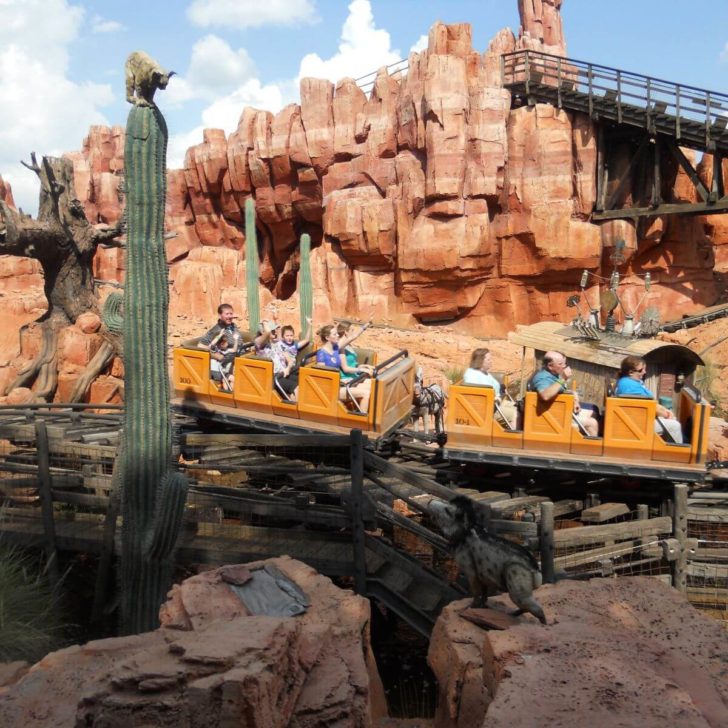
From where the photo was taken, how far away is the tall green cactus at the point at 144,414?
19.3ft

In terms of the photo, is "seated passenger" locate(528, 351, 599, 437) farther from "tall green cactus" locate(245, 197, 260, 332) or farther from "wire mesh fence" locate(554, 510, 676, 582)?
"tall green cactus" locate(245, 197, 260, 332)

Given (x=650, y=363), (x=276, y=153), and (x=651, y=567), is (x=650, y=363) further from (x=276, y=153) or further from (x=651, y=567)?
(x=276, y=153)

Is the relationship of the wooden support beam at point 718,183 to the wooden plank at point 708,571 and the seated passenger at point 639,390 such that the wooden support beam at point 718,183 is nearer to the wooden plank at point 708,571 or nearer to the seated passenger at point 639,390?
the seated passenger at point 639,390

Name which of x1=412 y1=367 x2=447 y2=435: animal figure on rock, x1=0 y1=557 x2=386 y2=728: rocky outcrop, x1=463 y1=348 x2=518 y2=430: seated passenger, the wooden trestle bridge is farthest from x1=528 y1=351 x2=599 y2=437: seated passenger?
x1=0 y1=557 x2=386 y2=728: rocky outcrop

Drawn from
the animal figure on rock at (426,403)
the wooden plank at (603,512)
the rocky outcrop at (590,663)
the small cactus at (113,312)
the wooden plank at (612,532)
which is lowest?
the rocky outcrop at (590,663)

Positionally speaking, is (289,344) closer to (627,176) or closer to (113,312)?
(113,312)

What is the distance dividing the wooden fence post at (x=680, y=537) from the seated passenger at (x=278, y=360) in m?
3.87

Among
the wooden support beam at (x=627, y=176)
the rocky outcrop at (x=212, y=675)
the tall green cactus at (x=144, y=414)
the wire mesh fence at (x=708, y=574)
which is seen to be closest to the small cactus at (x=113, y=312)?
the tall green cactus at (x=144, y=414)

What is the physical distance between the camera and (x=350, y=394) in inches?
296

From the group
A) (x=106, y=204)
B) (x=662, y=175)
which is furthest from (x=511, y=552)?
(x=106, y=204)

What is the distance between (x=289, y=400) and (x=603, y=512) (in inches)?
132

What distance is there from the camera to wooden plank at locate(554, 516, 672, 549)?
5777 mm

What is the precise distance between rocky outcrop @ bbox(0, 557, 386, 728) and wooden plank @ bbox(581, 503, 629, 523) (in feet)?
9.09

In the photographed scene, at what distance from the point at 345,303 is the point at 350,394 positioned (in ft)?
51.7
